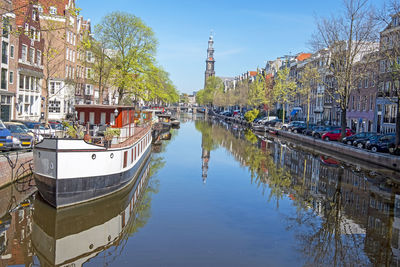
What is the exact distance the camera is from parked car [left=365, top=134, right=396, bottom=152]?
33.6 metres

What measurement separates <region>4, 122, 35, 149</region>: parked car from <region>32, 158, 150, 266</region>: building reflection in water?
5.34m

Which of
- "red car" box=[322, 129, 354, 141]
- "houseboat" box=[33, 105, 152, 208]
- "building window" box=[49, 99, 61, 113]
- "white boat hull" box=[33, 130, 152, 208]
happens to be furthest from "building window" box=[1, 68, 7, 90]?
"red car" box=[322, 129, 354, 141]

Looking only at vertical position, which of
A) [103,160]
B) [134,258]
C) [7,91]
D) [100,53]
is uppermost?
[100,53]

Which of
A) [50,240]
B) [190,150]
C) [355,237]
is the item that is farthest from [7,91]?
[355,237]

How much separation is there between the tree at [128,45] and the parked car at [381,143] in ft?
84.8

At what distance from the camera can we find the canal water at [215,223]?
1247 cm

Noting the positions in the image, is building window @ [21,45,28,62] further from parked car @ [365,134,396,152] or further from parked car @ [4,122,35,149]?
parked car @ [365,134,396,152]

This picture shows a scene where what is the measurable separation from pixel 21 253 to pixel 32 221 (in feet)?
9.57

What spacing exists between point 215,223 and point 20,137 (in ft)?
43.7

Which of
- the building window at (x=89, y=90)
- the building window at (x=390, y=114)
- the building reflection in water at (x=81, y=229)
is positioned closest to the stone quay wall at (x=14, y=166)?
the building reflection in water at (x=81, y=229)

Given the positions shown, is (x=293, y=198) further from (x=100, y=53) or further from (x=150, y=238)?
(x=100, y=53)

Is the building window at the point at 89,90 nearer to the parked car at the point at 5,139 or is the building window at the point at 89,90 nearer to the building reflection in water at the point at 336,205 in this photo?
the building reflection in water at the point at 336,205

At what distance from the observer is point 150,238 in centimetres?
1400

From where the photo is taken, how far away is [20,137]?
73.9ft
